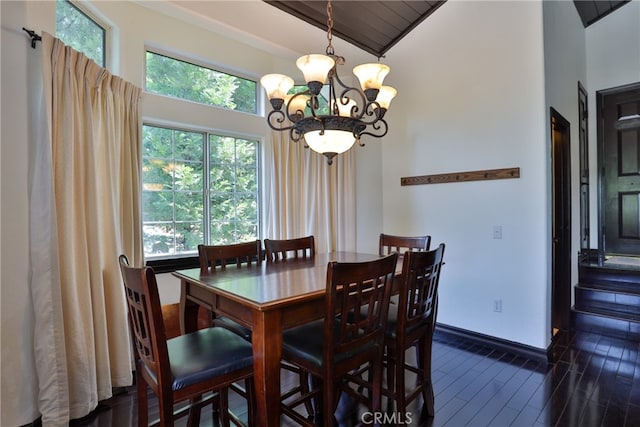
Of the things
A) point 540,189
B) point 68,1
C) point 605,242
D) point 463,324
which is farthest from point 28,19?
point 605,242

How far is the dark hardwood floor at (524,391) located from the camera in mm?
1948

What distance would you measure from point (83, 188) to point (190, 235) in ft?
3.35

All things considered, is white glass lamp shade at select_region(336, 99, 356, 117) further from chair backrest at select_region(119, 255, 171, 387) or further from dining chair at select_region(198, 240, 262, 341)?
chair backrest at select_region(119, 255, 171, 387)

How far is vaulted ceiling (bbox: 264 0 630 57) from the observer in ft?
10.1

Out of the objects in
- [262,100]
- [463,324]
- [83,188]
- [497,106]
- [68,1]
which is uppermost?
[68,1]

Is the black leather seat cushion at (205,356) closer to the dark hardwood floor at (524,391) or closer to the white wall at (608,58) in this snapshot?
the dark hardwood floor at (524,391)

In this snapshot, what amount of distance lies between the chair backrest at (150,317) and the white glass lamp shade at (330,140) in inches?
48.2

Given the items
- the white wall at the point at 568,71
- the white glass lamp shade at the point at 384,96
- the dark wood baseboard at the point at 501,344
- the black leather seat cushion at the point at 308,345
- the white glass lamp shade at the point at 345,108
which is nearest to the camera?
the black leather seat cushion at the point at 308,345

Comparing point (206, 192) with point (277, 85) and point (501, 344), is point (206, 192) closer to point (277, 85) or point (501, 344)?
point (277, 85)

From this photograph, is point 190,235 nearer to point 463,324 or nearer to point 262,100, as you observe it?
point 262,100

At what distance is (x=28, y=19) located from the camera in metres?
1.84

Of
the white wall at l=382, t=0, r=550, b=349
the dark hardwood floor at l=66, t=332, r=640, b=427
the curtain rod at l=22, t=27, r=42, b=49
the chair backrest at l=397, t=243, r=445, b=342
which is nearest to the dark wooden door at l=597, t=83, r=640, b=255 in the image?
the dark hardwood floor at l=66, t=332, r=640, b=427

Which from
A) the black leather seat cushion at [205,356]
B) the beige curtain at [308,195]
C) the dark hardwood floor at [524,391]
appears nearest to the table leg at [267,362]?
the black leather seat cushion at [205,356]

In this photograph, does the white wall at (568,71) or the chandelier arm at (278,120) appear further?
the white wall at (568,71)
